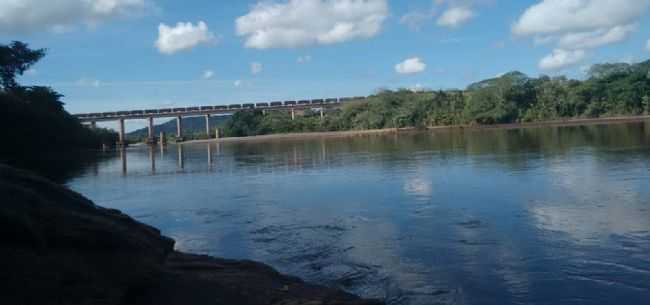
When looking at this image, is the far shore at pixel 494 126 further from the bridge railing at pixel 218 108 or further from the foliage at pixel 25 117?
the foliage at pixel 25 117

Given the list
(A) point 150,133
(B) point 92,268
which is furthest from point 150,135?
(B) point 92,268

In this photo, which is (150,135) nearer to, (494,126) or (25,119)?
(494,126)

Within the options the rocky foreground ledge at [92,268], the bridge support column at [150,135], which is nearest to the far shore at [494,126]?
the bridge support column at [150,135]

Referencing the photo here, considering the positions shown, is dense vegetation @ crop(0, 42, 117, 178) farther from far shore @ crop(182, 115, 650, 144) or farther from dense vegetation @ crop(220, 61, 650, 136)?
dense vegetation @ crop(220, 61, 650, 136)

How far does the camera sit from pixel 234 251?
14.5m

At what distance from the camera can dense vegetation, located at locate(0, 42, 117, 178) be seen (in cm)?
3947

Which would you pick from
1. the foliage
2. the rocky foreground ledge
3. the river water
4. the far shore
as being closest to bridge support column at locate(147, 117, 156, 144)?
the far shore

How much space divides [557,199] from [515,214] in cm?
292

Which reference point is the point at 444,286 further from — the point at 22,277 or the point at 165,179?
the point at 165,179

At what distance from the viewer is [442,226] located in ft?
51.3

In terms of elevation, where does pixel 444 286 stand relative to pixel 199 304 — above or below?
below

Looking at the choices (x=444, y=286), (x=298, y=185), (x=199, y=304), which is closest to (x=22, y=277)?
(x=199, y=304)

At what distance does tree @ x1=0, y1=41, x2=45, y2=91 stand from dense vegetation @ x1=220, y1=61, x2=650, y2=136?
3025 inches

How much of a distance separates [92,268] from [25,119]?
38.0 metres
